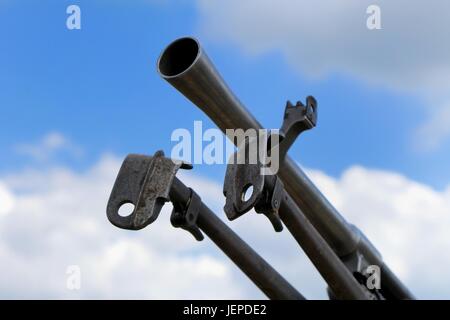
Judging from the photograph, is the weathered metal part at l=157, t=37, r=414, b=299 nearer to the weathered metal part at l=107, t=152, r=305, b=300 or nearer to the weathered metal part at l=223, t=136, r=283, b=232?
the weathered metal part at l=223, t=136, r=283, b=232

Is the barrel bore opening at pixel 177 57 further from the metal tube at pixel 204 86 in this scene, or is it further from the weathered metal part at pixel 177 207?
the weathered metal part at pixel 177 207

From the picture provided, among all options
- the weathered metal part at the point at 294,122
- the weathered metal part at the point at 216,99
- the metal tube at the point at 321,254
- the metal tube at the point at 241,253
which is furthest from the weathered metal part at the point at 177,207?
the weathered metal part at the point at 294,122

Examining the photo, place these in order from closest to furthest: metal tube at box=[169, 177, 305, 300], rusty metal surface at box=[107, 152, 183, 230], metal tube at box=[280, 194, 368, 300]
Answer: rusty metal surface at box=[107, 152, 183, 230]
metal tube at box=[169, 177, 305, 300]
metal tube at box=[280, 194, 368, 300]

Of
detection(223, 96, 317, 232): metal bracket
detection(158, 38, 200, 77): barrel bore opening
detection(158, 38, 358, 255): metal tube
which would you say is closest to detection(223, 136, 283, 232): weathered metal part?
detection(223, 96, 317, 232): metal bracket

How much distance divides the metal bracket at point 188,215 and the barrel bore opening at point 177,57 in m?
0.65

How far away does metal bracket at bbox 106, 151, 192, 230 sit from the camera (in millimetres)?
3732

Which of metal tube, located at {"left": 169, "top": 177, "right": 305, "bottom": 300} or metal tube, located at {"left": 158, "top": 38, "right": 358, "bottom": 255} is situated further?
metal tube, located at {"left": 169, "top": 177, "right": 305, "bottom": 300}

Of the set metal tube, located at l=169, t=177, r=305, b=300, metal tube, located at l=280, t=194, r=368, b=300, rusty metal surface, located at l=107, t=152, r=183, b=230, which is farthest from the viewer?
metal tube, located at l=280, t=194, r=368, b=300

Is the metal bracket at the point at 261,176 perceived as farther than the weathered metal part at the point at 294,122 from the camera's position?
No

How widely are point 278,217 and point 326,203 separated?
0.87 meters

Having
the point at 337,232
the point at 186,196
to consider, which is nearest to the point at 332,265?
the point at 337,232

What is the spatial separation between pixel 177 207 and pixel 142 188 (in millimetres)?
344

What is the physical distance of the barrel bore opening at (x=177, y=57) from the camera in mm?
3926
